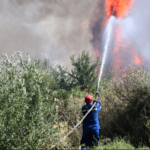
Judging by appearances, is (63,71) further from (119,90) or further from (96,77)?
(119,90)

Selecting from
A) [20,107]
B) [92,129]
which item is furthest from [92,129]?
[20,107]

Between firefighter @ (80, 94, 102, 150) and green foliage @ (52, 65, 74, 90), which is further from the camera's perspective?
green foliage @ (52, 65, 74, 90)

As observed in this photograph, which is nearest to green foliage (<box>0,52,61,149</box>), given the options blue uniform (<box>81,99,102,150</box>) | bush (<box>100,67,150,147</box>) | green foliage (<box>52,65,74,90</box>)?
blue uniform (<box>81,99,102,150</box>)

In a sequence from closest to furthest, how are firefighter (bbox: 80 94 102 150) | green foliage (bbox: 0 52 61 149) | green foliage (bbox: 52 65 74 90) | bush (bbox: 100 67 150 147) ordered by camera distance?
firefighter (bbox: 80 94 102 150) → green foliage (bbox: 0 52 61 149) → bush (bbox: 100 67 150 147) → green foliage (bbox: 52 65 74 90)

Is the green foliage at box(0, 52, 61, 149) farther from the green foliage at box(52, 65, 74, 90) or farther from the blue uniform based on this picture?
the green foliage at box(52, 65, 74, 90)

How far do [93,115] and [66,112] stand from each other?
Answer: 5.47 metres

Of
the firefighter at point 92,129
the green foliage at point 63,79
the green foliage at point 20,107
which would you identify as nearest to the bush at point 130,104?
the firefighter at point 92,129

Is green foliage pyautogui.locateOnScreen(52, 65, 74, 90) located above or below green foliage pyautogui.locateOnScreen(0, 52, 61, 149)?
above

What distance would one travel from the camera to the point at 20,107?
A: 20.8 feet

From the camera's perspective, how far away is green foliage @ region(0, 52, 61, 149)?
616 cm

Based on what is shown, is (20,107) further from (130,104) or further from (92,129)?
(130,104)

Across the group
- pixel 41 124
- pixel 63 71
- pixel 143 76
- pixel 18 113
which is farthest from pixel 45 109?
pixel 63 71

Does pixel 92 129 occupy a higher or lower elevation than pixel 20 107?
lower

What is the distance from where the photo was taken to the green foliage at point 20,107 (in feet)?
20.2
